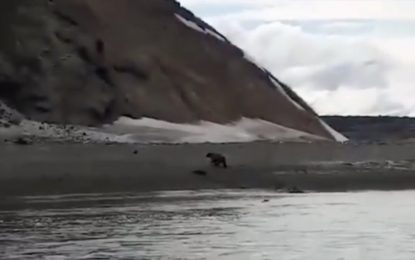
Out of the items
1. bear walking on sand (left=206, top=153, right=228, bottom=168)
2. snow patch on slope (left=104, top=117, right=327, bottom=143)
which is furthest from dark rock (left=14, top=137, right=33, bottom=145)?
snow patch on slope (left=104, top=117, right=327, bottom=143)

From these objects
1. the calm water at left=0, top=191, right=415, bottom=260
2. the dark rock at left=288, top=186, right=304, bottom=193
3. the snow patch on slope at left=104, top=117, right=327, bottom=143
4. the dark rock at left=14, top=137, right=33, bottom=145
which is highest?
the snow patch on slope at left=104, top=117, right=327, bottom=143

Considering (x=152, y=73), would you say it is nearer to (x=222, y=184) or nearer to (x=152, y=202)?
(x=222, y=184)

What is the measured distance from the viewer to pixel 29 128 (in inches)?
1378

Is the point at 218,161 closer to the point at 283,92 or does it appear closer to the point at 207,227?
the point at 207,227

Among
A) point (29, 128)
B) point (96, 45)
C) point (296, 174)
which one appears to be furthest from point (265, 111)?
point (296, 174)

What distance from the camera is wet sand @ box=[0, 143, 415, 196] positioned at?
974 inches

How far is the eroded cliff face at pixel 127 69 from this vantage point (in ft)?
134

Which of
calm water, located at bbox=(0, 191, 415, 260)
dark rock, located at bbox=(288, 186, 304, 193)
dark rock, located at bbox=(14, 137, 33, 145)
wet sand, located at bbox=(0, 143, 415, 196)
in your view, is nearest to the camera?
calm water, located at bbox=(0, 191, 415, 260)

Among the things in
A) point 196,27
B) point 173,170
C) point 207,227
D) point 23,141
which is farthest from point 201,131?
point 207,227

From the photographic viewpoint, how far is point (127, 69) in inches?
1826

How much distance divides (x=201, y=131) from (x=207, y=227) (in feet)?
88.0

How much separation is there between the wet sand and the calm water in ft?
4.87

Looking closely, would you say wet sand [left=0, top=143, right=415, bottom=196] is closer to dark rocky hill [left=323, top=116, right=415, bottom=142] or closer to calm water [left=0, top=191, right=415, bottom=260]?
calm water [left=0, top=191, right=415, bottom=260]

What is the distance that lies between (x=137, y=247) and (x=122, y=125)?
2643cm
